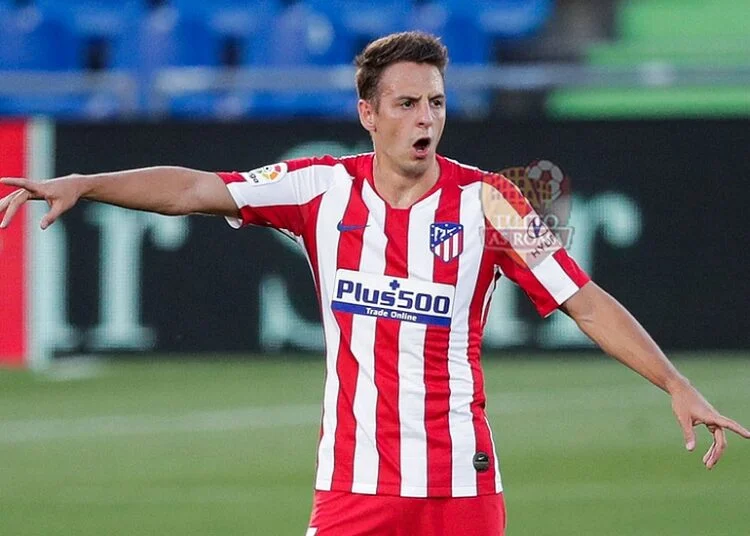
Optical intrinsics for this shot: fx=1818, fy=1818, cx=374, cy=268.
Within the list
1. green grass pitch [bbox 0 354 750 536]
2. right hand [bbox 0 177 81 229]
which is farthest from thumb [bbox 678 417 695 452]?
green grass pitch [bbox 0 354 750 536]

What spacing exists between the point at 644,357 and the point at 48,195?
1.56 metres

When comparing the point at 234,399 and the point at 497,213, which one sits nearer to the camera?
the point at 497,213

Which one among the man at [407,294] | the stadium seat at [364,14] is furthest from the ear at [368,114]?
the stadium seat at [364,14]

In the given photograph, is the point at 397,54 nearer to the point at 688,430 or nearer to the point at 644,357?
the point at 644,357

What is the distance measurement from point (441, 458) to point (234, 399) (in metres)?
6.82

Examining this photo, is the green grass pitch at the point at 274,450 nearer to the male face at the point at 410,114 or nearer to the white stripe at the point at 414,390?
the white stripe at the point at 414,390

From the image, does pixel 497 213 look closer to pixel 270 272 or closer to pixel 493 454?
pixel 493 454

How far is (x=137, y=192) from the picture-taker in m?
4.70

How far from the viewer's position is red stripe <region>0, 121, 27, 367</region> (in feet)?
41.5

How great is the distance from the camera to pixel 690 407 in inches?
178

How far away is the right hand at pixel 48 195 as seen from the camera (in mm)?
4422

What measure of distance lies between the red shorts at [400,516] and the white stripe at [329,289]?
109mm

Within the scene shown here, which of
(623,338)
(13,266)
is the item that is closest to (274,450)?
(13,266)

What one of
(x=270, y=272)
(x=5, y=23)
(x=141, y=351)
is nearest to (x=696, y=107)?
(x=270, y=272)
